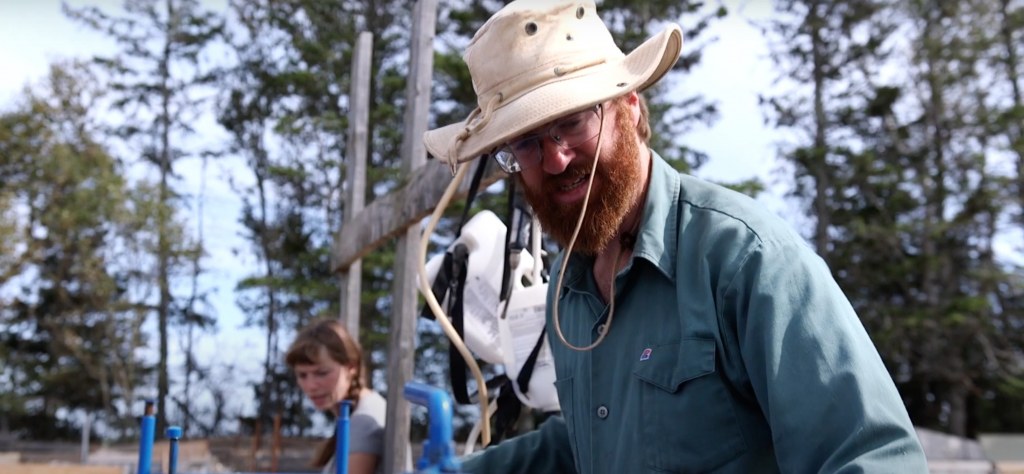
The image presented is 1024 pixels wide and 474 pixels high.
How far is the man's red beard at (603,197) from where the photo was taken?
155 cm

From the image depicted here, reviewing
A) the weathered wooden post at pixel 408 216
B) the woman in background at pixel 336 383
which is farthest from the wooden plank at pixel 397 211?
the woman in background at pixel 336 383

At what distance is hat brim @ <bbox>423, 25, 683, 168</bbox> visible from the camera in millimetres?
1479

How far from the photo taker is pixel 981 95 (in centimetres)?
2045

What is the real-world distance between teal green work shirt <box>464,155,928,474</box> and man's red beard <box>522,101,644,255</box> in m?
0.05

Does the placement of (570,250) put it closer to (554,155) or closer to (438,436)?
(554,155)

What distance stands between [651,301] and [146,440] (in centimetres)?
75

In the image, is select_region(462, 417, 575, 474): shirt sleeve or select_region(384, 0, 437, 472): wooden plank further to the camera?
select_region(384, 0, 437, 472): wooden plank

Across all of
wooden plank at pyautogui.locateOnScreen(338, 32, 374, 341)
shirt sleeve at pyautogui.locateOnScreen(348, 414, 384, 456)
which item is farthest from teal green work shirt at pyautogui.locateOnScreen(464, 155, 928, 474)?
wooden plank at pyautogui.locateOnScreen(338, 32, 374, 341)

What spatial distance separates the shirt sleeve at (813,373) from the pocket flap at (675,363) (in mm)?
62

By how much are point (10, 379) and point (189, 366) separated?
454 centimetres

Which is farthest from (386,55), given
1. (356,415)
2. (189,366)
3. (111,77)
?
(356,415)

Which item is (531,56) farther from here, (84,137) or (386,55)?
(84,137)

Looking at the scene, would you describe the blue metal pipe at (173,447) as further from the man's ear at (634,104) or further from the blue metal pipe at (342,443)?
the man's ear at (634,104)

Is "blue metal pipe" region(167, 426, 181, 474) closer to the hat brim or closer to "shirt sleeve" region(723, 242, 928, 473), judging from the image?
the hat brim
